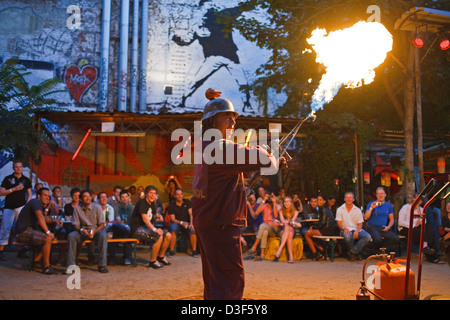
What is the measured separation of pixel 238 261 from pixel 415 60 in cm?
980

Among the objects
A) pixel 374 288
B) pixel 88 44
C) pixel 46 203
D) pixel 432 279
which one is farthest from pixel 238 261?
pixel 88 44

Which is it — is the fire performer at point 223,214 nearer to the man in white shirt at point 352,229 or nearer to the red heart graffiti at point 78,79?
the man in white shirt at point 352,229

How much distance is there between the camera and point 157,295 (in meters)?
6.25

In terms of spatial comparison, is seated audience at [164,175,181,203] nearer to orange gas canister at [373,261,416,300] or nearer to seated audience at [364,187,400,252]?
seated audience at [364,187,400,252]

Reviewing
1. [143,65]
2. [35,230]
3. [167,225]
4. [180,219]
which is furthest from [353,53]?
[143,65]

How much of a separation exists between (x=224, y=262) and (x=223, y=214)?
39cm

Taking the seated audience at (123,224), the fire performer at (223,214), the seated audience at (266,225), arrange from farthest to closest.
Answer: the seated audience at (266,225)
the seated audience at (123,224)
the fire performer at (223,214)

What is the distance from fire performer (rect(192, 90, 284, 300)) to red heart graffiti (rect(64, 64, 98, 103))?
13747 mm

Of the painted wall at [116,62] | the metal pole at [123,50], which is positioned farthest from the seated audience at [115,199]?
the metal pole at [123,50]

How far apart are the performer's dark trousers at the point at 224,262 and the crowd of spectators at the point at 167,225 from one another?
213 inches

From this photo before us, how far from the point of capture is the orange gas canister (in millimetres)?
3893

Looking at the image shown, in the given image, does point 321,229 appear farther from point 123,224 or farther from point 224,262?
point 224,262

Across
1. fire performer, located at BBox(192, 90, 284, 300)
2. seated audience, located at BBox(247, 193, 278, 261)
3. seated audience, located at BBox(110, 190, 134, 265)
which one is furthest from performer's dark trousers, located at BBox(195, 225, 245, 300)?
seated audience, located at BBox(247, 193, 278, 261)

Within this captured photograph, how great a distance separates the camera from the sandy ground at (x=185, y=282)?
6.19 m
